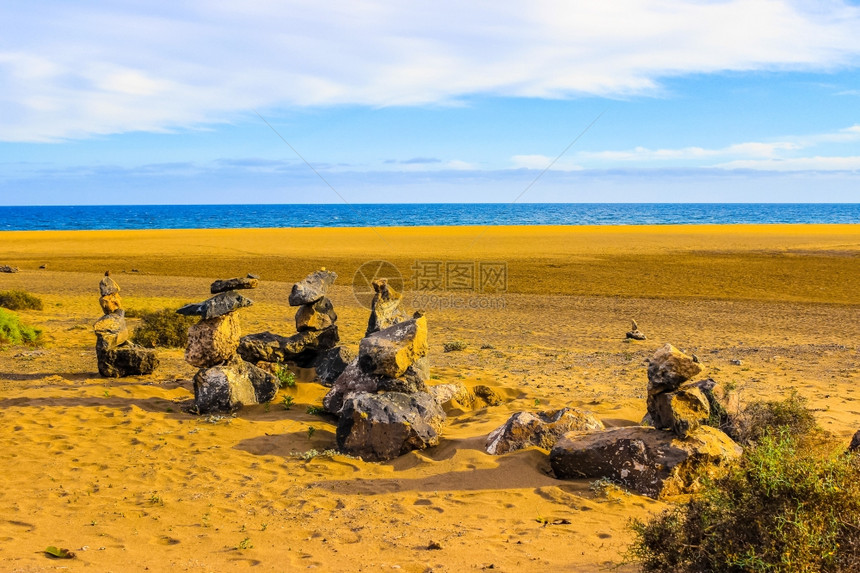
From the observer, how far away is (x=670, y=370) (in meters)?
7.98

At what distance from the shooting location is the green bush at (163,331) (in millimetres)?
17016

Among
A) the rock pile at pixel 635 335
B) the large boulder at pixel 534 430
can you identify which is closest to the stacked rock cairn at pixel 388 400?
the large boulder at pixel 534 430

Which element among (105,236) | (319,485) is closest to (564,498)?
(319,485)

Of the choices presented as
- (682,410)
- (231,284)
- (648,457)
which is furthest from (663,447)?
(231,284)

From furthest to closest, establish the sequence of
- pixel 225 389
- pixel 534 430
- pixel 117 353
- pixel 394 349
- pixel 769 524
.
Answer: pixel 117 353, pixel 225 389, pixel 394 349, pixel 534 430, pixel 769 524

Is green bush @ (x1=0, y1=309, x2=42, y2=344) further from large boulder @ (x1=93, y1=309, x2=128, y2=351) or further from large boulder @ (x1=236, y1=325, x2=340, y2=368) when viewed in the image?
large boulder @ (x1=236, y1=325, x2=340, y2=368)

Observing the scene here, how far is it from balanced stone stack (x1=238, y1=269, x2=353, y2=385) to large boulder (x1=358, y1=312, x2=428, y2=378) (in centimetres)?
301

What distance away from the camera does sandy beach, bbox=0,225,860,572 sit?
6.44 m

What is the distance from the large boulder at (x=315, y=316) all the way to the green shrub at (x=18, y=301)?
517 inches

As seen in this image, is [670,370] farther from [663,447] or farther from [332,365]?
[332,365]

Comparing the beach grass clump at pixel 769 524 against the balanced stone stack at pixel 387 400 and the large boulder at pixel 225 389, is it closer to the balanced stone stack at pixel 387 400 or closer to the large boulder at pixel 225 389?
the balanced stone stack at pixel 387 400

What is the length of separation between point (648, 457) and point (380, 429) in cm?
352

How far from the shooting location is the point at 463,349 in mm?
17391

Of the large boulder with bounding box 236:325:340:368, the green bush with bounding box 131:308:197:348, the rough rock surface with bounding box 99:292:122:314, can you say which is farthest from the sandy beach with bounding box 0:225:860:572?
the rough rock surface with bounding box 99:292:122:314
